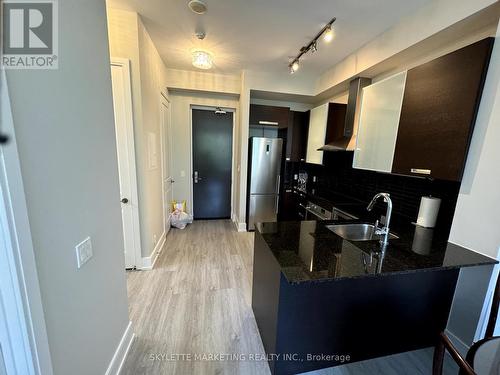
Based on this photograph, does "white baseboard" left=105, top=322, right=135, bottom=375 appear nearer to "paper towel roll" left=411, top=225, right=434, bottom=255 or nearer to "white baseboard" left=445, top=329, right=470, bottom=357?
"paper towel roll" left=411, top=225, right=434, bottom=255

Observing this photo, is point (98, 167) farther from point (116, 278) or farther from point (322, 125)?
point (322, 125)

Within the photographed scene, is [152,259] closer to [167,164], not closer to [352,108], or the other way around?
[167,164]

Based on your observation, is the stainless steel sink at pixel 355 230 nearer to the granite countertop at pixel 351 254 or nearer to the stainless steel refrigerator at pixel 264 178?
the granite countertop at pixel 351 254

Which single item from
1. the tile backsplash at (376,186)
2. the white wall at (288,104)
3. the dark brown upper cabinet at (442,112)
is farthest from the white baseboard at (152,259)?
the white wall at (288,104)

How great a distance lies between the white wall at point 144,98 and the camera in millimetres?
2014

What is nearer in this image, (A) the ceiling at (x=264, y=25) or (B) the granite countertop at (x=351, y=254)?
(B) the granite countertop at (x=351, y=254)

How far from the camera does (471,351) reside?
940 mm

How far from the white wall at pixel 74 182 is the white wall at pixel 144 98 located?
966 millimetres

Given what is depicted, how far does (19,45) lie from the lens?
2.34 feet

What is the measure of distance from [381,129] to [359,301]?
5.40ft

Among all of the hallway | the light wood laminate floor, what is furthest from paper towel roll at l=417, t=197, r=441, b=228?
the hallway

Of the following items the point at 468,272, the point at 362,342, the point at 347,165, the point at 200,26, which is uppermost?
the point at 200,26

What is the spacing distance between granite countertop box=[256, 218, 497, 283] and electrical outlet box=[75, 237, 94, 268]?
102 centimetres

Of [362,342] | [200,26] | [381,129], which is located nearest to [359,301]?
[362,342]
